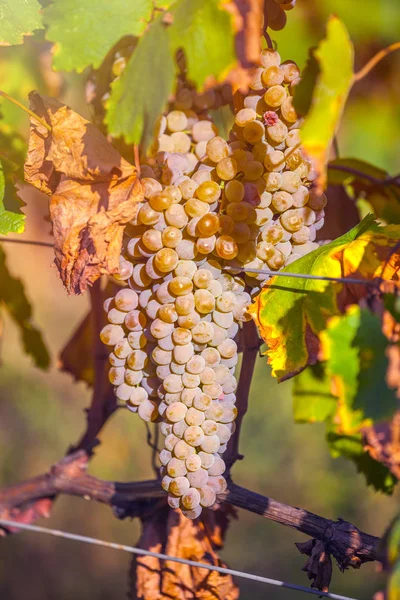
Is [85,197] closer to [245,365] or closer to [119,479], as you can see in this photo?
[245,365]

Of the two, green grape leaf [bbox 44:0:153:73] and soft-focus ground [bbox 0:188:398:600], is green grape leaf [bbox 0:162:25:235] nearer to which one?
green grape leaf [bbox 44:0:153:73]

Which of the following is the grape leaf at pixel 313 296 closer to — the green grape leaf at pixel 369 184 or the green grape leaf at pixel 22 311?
the green grape leaf at pixel 369 184

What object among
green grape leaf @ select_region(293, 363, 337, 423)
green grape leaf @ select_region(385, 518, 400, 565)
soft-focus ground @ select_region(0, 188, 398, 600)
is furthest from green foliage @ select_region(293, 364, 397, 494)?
soft-focus ground @ select_region(0, 188, 398, 600)

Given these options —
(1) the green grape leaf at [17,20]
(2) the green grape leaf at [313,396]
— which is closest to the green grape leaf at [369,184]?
(2) the green grape leaf at [313,396]

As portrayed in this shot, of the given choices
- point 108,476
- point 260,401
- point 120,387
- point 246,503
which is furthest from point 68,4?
point 108,476

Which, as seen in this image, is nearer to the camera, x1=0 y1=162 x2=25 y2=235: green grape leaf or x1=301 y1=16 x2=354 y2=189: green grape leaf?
x1=301 y1=16 x2=354 y2=189: green grape leaf

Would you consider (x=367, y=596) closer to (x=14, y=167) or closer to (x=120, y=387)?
(x=120, y=387)

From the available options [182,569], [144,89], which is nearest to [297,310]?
[144,89]
